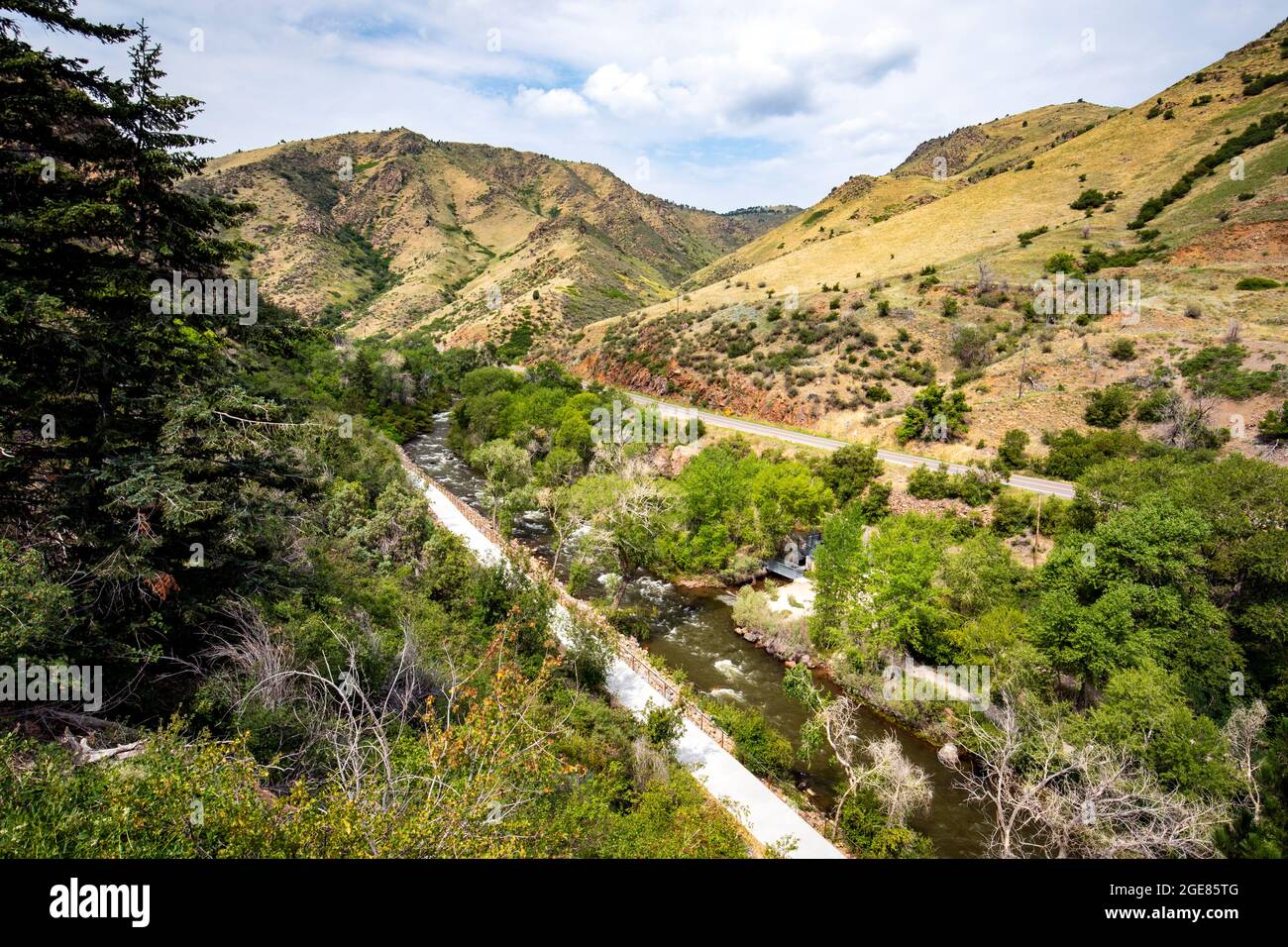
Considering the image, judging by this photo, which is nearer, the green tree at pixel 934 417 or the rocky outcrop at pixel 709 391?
the green tree at pixel 934 417

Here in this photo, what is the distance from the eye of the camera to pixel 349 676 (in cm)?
1120

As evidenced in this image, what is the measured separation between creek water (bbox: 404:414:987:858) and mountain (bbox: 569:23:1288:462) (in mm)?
20706

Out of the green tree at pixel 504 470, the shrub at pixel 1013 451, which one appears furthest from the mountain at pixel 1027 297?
the green tree at pixel 504 470

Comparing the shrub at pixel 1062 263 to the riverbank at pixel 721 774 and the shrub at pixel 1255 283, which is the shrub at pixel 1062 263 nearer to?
the shrub at pixel 1255 283

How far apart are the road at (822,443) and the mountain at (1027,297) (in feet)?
6.19

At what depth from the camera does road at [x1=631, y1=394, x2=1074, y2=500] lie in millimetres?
29750

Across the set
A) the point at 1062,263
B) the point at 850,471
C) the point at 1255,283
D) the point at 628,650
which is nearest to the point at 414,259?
the point at 1062,263

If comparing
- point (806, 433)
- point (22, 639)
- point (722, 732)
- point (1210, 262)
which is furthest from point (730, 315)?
point (22, 639)

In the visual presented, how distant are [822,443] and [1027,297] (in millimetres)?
25863

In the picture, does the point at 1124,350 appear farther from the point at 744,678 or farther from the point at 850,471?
the point at 744,678

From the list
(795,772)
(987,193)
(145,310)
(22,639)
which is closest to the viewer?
(22,639)

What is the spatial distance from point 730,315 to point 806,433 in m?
25.0

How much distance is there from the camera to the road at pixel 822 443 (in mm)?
29750

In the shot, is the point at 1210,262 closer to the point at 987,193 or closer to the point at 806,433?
the point at 806,433
